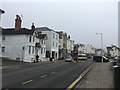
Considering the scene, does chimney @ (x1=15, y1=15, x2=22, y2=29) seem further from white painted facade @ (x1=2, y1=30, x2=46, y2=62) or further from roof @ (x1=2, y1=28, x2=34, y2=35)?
white painted facade @ (x1=2, y1=30, x2=46, y2=62)

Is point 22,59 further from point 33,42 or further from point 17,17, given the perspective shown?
point 17,17

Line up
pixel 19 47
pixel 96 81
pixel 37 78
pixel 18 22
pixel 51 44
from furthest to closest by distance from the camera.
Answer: pixel 51 44
pixel 18 22
pixel 19 47
pixel 37 78
pixel 96 81

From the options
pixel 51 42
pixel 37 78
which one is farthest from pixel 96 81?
pixel 51 42

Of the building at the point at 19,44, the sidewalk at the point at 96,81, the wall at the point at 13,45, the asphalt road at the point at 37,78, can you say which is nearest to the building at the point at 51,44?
the building at the point at 19,44

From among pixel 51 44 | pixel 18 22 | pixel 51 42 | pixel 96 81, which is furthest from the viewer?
pixel 51 42

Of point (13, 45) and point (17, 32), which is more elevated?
point (17, 32)

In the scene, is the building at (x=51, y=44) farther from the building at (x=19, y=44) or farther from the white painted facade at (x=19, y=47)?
the white painted facade at (x=19, y=47)

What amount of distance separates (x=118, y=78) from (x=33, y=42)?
50056 mm

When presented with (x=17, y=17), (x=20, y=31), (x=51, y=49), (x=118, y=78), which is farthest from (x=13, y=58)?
(x=118, y=78)

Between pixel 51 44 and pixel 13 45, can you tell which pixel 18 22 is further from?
pixel 51 44

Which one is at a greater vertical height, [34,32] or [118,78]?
[34,32]

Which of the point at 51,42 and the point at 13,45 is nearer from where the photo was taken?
the point at 13,45

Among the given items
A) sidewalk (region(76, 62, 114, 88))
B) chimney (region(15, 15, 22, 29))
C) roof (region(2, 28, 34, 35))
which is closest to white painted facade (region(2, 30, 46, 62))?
roof (region(2, 28, 34, 35))

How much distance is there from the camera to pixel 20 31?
58688mm
